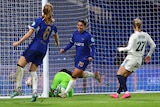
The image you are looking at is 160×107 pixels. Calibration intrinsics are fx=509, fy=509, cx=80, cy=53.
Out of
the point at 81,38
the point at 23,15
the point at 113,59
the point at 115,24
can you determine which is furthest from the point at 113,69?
the point at 81,38

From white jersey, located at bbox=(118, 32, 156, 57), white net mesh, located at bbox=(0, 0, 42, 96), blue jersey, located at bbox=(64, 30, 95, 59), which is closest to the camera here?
white jersey, located at bbox=(118, 32, 156, 57)

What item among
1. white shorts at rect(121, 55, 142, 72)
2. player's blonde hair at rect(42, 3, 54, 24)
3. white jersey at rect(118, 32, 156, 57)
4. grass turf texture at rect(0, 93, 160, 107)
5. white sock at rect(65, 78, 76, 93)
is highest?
player's blonde hair at rect(42, 3, 54, 24)

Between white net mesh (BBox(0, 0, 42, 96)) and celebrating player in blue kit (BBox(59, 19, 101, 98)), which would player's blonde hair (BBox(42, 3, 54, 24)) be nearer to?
celebrating player in blue kit (BBox(59, 19, 101, 98))

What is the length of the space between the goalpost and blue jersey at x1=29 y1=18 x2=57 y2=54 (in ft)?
8.96

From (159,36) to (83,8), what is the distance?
8.13 ft

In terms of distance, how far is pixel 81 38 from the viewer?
9.94m

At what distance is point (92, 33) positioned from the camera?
1398cm

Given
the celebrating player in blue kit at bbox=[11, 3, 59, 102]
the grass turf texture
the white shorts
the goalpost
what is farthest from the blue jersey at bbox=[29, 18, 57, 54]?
the goalpost

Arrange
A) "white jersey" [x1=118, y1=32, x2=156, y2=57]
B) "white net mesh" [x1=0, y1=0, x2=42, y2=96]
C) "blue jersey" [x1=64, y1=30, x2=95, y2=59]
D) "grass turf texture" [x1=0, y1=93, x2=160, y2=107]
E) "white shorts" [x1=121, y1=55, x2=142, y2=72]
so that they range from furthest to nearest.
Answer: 1. "white net mesh" [x1=0, y1=0, x2=42, y2=96]
2. "blue jersey" [x1=64, y1=30, x2=95, y2=59]
3. "white shorts" [x1=121, y1=55, x2=142, y2=72]
4. "white jersey" [x1=118, y1=32, x2=156, y2=57]
5. "grass turf texture" [x1=0, y1=93, x2=160, y2=107]

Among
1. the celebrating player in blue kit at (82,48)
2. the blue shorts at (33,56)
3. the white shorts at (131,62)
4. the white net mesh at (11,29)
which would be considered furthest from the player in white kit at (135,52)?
the white net mesh at (11,29)

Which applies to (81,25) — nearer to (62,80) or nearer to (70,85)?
(70,85)

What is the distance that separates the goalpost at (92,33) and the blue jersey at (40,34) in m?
2.73

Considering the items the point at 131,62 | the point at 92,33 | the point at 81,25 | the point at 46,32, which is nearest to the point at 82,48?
the point at 81,25

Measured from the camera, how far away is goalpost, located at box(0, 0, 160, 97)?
11.8 meters
